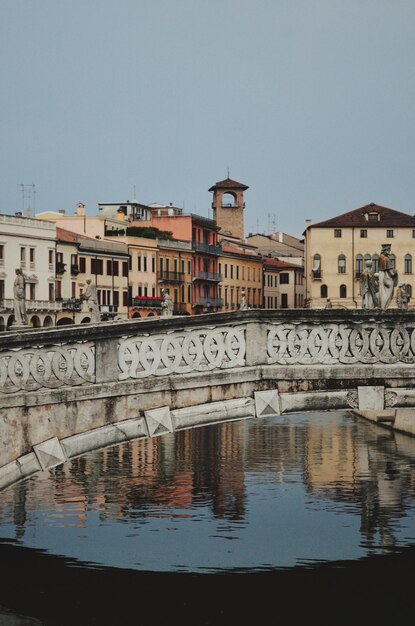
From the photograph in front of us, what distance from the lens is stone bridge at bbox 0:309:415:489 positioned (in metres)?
15.3

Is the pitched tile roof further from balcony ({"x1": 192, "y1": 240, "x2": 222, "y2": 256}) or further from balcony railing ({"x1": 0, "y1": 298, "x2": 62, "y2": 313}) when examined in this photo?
balcony railing ({"x1": 0, "y1": 298, "x2": 62, "y2": 313})

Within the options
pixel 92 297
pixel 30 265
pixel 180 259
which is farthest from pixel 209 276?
pixel 92 297

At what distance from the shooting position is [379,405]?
628 inches

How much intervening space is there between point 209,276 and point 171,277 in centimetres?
911

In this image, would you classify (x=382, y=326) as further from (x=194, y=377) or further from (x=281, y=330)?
(x=194, y=377)

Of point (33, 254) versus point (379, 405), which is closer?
point (379, 405)

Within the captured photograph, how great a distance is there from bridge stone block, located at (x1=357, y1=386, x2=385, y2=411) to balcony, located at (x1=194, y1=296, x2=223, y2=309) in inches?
3739

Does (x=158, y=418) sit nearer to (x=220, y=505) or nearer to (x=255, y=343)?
(x=255, y=343)

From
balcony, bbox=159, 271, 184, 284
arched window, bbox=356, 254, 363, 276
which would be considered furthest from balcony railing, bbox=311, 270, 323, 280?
balcony, bbox=159, 271, 184, 284

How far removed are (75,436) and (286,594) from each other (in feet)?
13.3

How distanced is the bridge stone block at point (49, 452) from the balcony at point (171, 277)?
86.9 meters

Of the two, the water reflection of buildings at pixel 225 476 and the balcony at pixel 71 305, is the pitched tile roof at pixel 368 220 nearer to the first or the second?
the balcony at pixel 71 305

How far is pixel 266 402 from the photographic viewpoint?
15.7 metres

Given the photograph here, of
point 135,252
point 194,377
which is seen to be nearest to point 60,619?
point 194,377
